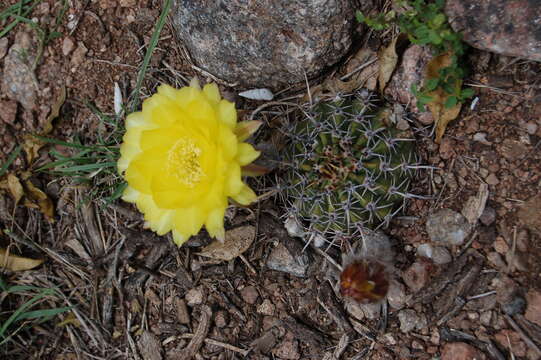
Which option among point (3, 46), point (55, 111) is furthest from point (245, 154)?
point (3, 46)

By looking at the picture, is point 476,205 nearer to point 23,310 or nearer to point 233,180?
point 233,180

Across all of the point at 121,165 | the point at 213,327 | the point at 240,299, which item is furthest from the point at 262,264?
the point at 121,165

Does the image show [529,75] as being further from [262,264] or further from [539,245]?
[262,264]

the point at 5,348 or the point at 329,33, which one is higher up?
the point at 329,33

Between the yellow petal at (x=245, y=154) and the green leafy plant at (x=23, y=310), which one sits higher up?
the yellow petal at (x=245, y=154)

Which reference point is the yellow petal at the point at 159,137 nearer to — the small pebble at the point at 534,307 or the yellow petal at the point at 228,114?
the yellow petal at the point at 228,114

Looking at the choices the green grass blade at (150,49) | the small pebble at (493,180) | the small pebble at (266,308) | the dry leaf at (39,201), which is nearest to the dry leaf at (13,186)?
the dry leaf at (39,201)

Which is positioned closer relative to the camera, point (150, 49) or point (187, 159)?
point (187, 159)
